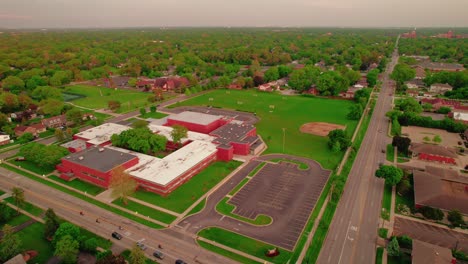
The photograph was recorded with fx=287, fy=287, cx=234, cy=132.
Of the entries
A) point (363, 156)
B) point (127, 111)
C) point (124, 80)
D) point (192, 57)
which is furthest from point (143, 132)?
point (192, 57)

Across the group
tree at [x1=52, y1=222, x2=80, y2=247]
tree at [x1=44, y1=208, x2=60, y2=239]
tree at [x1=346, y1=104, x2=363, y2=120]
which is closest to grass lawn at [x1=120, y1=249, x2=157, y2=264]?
tree at [x1=52, y1=222, x2=80, y2=247]

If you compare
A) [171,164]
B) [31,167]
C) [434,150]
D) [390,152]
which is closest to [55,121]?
[31,167]

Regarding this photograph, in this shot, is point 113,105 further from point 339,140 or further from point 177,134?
point 339,140

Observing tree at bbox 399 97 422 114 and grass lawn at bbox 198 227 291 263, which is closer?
grass lawn at bbox 198 227 291 263

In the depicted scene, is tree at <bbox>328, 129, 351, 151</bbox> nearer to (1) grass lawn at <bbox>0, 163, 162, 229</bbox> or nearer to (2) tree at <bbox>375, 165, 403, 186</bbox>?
(2) tree at <bbox>375, 165, 403, 186</bbox>

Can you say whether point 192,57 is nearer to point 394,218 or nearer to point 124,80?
point 124,80
